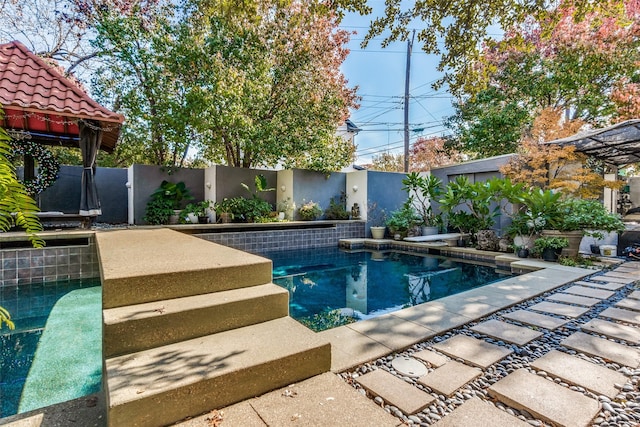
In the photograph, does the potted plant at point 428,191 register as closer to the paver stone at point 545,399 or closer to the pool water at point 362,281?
the pool water at point 362,281

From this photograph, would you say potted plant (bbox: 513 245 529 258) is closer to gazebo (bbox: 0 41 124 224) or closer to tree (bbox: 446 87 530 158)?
tree (bbox: 446 87 530 158)

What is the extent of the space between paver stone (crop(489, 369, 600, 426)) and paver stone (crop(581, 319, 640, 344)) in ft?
4.34

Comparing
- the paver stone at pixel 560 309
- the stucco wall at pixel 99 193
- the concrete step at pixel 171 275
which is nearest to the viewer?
the concrete step at pixel 171 275

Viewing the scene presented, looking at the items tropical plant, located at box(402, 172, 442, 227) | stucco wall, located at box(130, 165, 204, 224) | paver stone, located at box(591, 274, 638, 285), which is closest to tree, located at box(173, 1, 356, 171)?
stucco wall, located at box(130, 165, 204, 224)

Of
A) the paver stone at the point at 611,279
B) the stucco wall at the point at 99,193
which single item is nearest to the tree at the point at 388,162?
the stucco wall at the point at 99,193

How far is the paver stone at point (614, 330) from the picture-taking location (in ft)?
9.16

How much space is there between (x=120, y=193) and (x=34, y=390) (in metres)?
10.1

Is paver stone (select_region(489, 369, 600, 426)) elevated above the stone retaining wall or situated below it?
below

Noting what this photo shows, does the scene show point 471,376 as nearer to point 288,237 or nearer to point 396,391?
point 396,391

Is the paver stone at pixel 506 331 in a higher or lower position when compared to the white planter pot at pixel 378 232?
lower

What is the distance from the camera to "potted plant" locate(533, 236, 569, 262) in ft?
20.6

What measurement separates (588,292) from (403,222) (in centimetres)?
623

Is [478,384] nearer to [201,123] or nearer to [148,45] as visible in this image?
[201,123]

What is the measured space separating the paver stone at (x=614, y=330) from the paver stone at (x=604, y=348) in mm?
172
